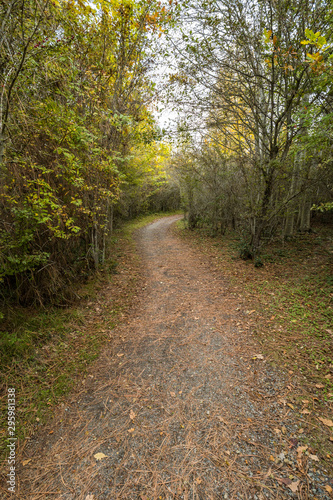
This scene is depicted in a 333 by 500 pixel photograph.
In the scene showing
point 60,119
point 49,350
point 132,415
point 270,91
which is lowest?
point 132,415

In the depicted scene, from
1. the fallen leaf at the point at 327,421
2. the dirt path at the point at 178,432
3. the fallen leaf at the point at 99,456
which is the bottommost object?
the fallen leaf at the point at 327,421

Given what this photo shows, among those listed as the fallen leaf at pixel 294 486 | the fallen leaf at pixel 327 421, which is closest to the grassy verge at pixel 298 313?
the fallen leaf at pixel 327 421

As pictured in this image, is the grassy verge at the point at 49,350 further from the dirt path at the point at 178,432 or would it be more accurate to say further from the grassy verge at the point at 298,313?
the grassy verge at the point at 298,313

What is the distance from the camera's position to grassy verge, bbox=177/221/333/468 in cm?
268

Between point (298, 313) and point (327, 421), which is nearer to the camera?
point (327, 421)

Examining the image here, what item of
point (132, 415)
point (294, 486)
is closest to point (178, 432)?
point (132, 415)

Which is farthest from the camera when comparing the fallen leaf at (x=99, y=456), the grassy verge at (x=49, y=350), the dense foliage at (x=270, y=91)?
the dense foliage at (x=270, y=91)

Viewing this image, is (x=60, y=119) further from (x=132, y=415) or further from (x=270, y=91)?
(x=270, y=91)

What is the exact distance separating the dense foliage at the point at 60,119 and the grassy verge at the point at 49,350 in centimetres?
62

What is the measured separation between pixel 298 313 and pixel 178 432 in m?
3.53

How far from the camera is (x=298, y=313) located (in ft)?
14.8

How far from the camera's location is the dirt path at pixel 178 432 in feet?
6.46

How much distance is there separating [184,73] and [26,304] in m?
8.43

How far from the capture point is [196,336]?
4.10 meters
